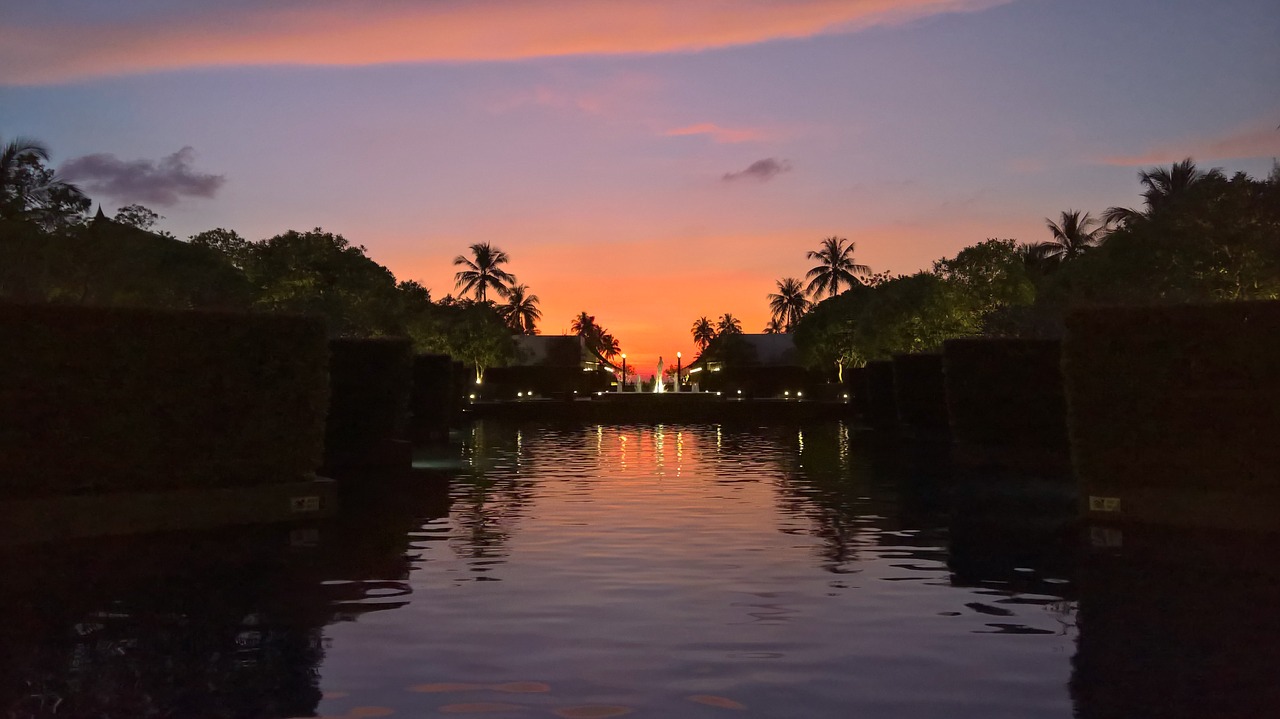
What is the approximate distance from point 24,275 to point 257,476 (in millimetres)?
26122

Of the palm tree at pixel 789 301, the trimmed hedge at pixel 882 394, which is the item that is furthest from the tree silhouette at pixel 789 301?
the trimmed hedge at pixel 882 394

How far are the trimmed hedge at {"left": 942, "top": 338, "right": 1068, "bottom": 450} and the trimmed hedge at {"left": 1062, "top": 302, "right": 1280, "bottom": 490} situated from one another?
970 centimetres

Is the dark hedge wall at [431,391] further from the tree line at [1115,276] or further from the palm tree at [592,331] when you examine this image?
the palm tree at [592,331]

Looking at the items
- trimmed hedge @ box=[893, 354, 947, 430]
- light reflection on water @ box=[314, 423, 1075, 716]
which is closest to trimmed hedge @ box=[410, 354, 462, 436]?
trimmed hedge @ box=[893, 354, 947, 430]

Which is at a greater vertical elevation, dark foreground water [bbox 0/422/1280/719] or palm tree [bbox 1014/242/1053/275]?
palm tree [bbox 1014/242/1053/275]

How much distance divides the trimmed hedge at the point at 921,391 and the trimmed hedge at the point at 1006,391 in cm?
636

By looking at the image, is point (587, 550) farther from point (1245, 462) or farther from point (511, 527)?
point (1245, 462)

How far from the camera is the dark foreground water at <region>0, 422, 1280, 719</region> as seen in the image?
7.04m

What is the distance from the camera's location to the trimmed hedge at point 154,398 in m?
13.2

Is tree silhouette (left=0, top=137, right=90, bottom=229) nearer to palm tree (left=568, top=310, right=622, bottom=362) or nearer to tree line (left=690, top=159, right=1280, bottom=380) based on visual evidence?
tree line (left=690, top=159, right=1280, bottom=380)

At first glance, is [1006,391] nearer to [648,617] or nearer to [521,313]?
[648,617]

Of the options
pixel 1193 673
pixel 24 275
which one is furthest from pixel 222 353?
pixel 24 275

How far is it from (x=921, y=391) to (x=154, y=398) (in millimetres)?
24866

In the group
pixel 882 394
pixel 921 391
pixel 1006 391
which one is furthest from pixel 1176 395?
pixel 882 394
